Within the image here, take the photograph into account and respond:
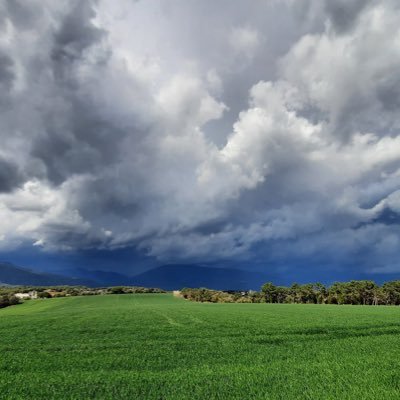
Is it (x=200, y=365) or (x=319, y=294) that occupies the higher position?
(x=319, y=294)

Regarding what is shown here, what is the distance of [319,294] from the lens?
162 metres

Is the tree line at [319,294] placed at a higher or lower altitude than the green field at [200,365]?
higher

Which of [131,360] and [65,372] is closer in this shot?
[65,372]

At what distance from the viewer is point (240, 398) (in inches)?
554

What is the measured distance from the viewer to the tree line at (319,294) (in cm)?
14938

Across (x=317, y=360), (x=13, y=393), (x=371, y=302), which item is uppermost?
(x=371, y=302)

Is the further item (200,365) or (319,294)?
(319,294)

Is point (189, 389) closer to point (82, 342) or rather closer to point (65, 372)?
point (65, 372)

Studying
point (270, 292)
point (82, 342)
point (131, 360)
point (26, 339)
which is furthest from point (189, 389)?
point (270, 292)

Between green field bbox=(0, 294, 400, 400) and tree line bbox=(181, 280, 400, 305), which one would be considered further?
tree line bbox=(181, 280, 400, 305)

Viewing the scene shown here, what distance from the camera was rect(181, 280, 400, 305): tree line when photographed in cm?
14938

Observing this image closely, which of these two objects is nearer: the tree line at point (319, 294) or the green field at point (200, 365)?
the green field at point (200, 365)

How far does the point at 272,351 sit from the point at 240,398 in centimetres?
986

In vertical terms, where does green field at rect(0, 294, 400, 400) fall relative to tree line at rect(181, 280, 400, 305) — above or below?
below
